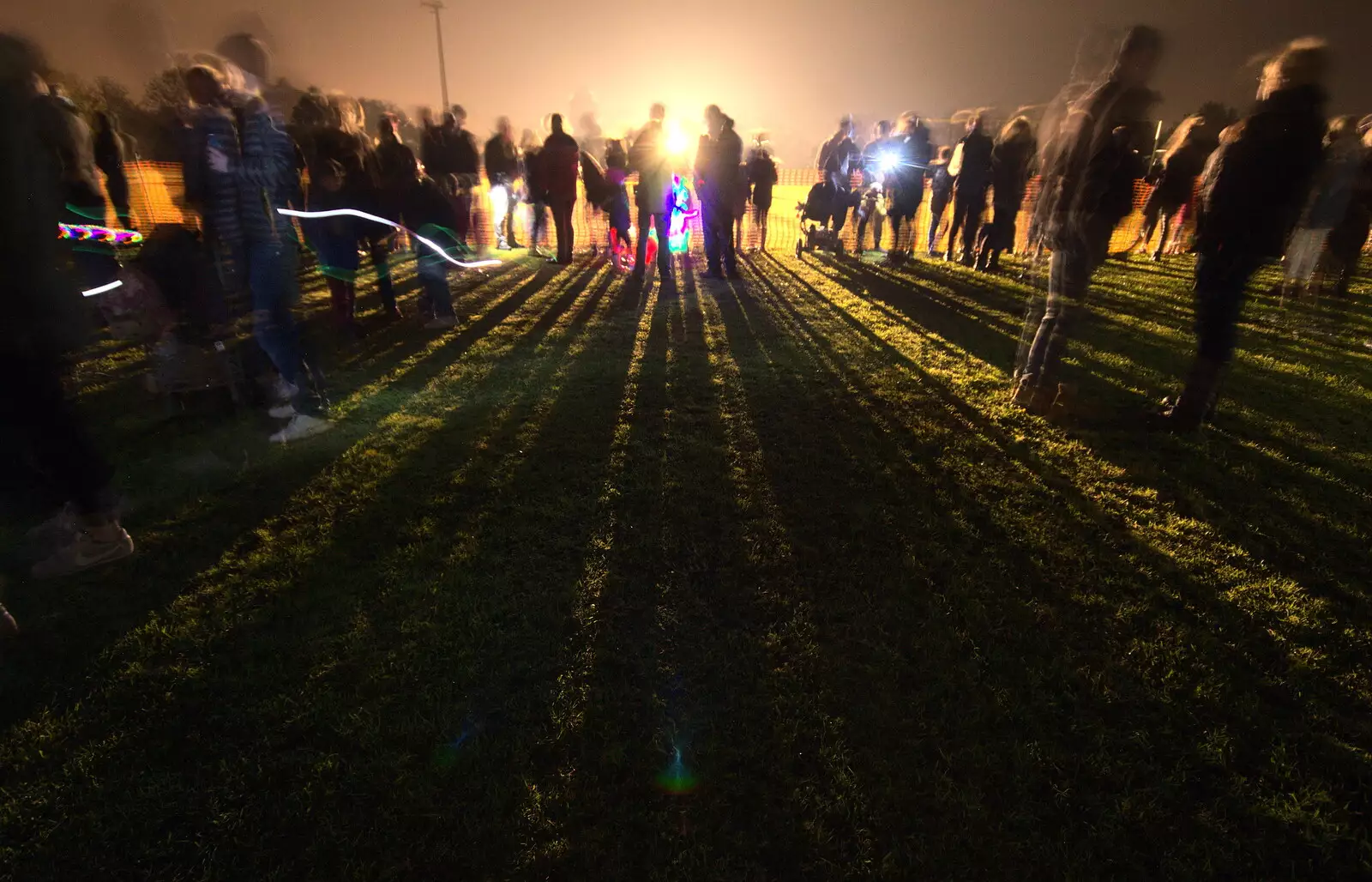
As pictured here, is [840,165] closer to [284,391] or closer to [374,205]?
[374,205]

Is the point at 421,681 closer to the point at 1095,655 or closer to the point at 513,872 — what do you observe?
the point at 513,872

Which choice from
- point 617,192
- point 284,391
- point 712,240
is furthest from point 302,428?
point 617,192

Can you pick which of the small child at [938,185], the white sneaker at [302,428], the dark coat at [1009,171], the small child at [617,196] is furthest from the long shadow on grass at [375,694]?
the small child at [938,185]

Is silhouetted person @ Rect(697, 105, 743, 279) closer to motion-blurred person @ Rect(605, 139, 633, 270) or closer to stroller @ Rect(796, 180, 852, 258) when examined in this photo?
motion-blurred person @ Rect(605, 139, 633, 270)

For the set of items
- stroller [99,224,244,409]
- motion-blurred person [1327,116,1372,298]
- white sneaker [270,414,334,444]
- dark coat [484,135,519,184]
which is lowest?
white sneaker [270,414,334,444]

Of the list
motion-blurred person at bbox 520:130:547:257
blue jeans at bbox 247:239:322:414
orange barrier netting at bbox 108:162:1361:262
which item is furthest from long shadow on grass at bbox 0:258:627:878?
orange barrier netting at bbox 108:162:1361:262

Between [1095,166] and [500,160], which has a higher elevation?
[500,160]

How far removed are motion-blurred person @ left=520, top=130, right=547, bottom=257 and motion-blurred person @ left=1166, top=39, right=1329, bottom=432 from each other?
840 cm

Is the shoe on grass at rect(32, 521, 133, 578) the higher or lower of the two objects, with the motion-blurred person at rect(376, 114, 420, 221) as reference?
lower

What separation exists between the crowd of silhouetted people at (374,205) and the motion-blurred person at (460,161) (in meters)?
0.28

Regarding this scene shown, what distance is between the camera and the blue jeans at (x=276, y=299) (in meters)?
3.83

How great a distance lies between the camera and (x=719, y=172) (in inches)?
341

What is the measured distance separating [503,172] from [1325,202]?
11.0m

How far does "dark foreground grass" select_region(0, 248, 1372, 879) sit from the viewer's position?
1.82m
